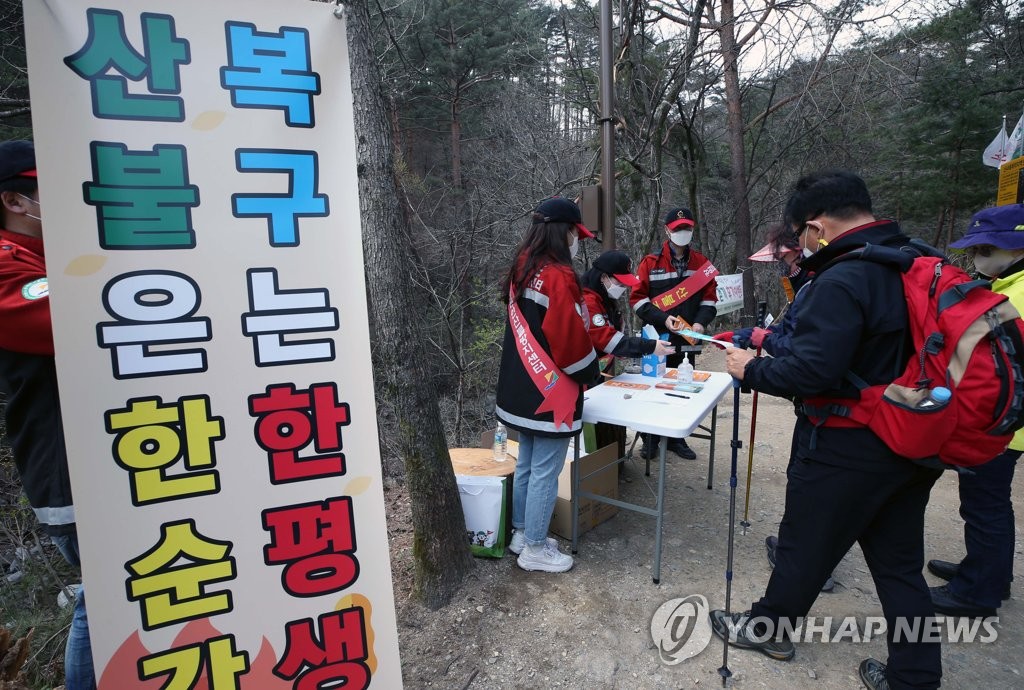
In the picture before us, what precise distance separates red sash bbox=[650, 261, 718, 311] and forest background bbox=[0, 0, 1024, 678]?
9.96 ft

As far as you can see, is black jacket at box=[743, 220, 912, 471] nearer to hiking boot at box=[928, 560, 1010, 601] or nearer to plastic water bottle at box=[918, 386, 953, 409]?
plastic water bottle at box=[918, 386, 953, 409]

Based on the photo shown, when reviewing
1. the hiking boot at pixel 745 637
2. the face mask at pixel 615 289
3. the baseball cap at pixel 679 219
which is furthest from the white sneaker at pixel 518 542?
the baseball cap at pixel 679 219

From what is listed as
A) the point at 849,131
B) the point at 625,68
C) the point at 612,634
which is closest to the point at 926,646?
the point at 612,634

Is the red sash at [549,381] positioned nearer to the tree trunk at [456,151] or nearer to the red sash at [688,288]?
the red sash at [688,288]

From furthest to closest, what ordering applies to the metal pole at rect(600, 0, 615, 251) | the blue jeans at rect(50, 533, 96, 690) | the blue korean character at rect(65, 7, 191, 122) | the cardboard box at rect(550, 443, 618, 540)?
the metal pole at rect(600, 0, 615, 251) < the cardboard box at rect(550, 443, 618, 540) < the blue jeans at rect(50, 533, 96, 690) < the blue korean character at rect(65, 7, 191, 122)

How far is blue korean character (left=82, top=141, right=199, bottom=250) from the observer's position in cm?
135

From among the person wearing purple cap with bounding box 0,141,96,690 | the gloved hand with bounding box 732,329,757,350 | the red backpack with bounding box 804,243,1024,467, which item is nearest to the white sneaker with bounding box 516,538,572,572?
the gloved hand with bounding box 732,329,757,350

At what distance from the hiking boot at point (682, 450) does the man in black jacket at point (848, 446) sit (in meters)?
2.50


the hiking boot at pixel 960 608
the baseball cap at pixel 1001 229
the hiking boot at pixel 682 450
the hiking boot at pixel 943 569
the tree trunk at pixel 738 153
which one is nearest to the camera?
the baseball cap at pixel 1001 229

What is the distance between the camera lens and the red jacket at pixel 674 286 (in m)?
4.44

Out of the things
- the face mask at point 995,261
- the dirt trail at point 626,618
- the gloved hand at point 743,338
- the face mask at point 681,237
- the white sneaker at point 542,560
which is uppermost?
the face mask at point 681,237

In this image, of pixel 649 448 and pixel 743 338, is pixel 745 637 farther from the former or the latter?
pixel 649 448

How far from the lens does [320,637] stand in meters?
1.57

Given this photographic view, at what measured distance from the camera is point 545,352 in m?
2.72
